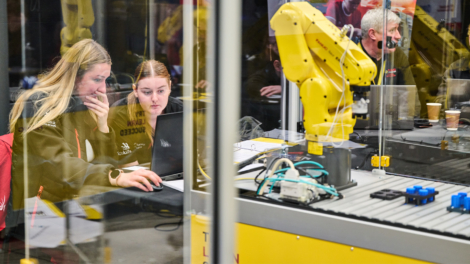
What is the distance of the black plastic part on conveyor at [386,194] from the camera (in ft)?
5.24

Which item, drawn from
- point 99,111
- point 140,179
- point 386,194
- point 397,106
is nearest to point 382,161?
point 397,106

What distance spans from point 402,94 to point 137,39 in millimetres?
1450

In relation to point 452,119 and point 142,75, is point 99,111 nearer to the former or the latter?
point 142,75

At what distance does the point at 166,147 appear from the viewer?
216 centimetres

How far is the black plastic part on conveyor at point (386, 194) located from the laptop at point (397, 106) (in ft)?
1.54

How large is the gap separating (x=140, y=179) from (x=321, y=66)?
41.8 inches

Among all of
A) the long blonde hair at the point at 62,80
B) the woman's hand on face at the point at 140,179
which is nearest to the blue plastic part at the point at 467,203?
the woman's hand on face at the point at 140,179

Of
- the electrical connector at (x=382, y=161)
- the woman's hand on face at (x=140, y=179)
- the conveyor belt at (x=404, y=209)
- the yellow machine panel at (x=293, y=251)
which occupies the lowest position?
the yellow machine panel at (x=293, y=251)

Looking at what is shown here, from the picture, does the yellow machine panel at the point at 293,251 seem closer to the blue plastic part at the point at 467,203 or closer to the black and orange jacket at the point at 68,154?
the blue plastic part at the point at 467,203

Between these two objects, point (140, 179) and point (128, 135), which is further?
point (128, 135)

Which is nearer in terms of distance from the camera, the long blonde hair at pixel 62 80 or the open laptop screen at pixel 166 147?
the open laptop screen at pixel 166 147

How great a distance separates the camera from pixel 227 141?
72cm

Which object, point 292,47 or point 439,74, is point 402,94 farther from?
point 292,47

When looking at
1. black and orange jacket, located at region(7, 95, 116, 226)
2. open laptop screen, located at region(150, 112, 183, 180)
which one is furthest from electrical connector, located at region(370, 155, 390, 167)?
black and orange jacket, located at region(7, 95, 116, 226)
